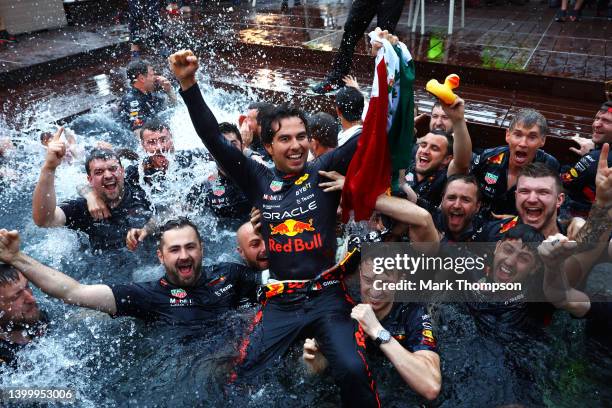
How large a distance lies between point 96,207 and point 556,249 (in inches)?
142

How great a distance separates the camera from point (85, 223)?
14.8 ft

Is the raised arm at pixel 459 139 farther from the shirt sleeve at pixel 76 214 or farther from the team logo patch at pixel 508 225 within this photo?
the shirt sleeve at pixel 76 214

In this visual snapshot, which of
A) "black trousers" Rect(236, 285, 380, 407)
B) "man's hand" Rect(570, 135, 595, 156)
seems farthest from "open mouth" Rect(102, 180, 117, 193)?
"man's hand" Rect(570, 135, 595, 156)

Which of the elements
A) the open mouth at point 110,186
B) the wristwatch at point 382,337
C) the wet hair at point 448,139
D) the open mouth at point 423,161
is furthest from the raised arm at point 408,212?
the open mouth at point 110,186

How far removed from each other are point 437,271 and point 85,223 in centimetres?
305

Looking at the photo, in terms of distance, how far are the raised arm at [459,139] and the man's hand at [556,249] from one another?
1108 mm

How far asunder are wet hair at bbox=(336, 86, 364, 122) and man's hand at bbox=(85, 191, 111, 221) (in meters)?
2.30

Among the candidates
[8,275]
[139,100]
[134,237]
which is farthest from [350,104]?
[139,100]

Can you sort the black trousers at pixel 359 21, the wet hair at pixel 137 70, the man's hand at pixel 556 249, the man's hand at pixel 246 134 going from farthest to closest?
the wet hair at pixel 137 70, the black trousers at pixel 359 21, the man's hand at pixel 246 134, the man's hand at pixel 556 249

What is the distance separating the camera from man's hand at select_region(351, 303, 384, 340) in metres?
2.88

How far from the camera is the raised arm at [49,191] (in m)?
3.74

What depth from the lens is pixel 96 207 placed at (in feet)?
14.6

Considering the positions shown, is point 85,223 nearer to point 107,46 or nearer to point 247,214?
point 247,214

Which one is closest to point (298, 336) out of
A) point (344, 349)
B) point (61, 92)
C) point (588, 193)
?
point (344, 349)
